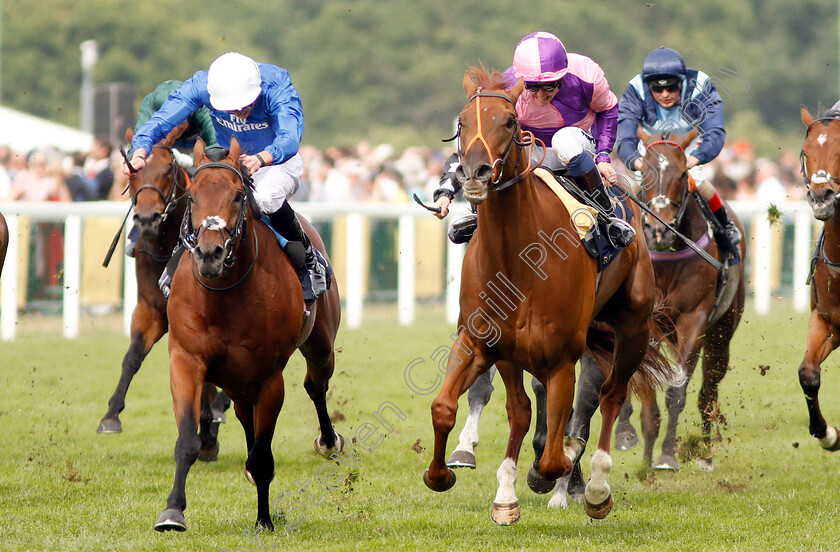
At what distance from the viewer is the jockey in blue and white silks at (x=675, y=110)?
7.60m

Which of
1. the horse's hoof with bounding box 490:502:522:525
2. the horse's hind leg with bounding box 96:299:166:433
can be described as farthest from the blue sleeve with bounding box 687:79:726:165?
the horse's hind leg with bounding box 96:299:166:433

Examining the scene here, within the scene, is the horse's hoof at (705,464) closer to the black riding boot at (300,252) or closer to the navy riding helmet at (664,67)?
the navy riding helmet at (664,67)

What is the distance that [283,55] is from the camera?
4353 centimetres

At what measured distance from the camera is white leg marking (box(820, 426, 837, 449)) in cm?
693

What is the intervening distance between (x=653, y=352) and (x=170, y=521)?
2.96 m

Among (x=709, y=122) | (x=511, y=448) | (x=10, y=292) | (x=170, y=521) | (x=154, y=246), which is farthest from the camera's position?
(x=10, y=292)

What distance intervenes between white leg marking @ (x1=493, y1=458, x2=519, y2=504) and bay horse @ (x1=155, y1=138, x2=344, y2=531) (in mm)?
1061

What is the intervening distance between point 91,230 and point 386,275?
A: 3146mm

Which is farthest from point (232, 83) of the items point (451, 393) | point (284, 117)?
point (451, 393)

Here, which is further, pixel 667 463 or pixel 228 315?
pixel 667 463

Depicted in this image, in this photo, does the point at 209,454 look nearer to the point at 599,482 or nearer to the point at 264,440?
the point at 264,440

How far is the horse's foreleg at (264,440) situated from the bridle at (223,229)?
532mm

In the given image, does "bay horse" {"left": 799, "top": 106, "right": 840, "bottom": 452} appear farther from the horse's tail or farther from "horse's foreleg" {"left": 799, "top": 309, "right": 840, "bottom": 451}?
the horse's tail

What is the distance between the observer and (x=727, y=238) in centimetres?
802
